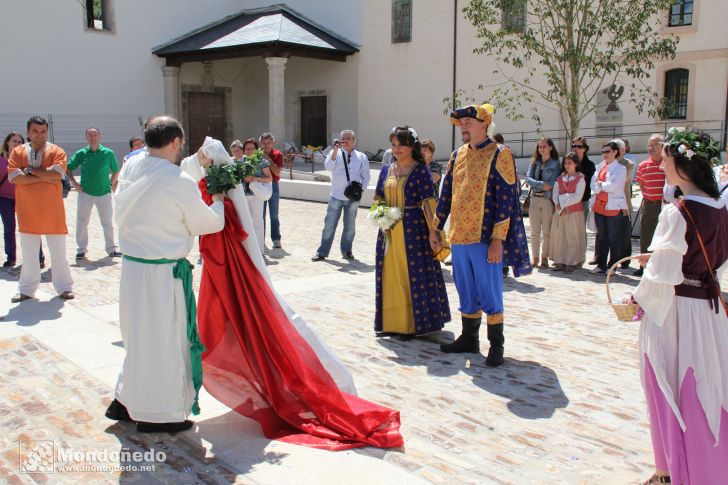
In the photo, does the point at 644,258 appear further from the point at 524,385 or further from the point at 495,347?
the point at 495,347

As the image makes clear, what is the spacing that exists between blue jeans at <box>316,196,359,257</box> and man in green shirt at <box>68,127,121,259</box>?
9.75 ft

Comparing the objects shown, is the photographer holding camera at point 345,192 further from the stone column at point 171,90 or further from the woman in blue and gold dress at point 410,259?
the stone column at point 171,90

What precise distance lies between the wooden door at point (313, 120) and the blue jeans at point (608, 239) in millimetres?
19203

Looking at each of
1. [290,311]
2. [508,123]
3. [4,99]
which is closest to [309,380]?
[290,311]

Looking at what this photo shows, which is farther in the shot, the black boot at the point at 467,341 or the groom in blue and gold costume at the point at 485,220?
the black boot at the point at 467,341

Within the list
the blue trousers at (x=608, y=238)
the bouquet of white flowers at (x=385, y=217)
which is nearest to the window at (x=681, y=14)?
the blue trousers at (x=608, y=238)

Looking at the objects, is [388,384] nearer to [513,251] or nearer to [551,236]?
[513,251]

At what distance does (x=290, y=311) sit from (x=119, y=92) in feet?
75.9

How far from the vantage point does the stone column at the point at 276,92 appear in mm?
23328

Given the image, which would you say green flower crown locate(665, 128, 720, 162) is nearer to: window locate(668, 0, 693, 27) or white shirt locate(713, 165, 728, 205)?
white shirt locate(713, 165, 728, 205)

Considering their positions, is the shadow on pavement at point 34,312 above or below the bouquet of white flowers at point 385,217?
below

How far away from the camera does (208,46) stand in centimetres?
2400

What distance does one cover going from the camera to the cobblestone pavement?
11.6 ft

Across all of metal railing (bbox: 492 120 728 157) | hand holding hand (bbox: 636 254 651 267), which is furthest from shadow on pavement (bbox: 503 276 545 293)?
metal railing (bbox: 492 120 728 157)
